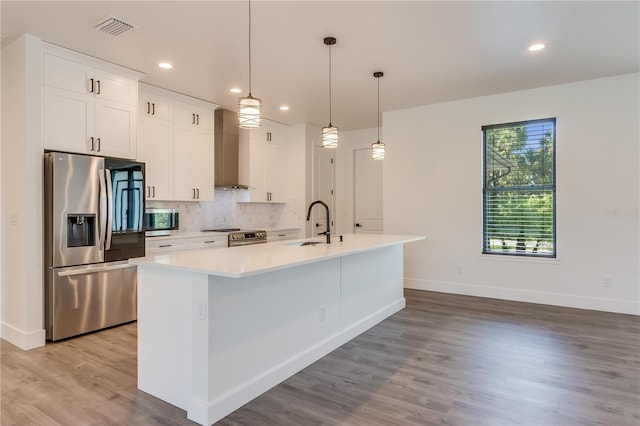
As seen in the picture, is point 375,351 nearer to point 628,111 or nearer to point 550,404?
point 550,404

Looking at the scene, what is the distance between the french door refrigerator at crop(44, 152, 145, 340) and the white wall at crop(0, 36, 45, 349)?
0.26 ft

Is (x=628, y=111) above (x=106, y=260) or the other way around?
above

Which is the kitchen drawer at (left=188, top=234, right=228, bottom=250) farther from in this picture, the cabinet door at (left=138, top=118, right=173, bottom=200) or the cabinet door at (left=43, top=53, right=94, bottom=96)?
the cabinet door at (left=43, top=53, right=94, bottom=96)

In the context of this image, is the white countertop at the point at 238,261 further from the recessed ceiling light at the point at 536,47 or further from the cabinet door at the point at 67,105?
the recessed ceiling light at the point at 536,47

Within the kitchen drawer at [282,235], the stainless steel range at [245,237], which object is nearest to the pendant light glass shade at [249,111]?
the stainless steel range at [245,237]

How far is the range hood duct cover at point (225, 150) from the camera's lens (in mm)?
5516

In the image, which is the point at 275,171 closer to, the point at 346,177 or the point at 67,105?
the point at 346,177

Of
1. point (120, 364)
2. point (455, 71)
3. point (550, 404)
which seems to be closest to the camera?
point (550, 404)

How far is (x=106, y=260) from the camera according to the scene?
366 centimetres

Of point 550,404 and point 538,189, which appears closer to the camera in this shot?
point 550,404

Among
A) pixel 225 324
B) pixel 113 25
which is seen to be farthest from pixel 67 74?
pixel 225 324

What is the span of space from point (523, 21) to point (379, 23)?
3.81ft

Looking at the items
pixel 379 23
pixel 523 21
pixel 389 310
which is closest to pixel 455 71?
pixel 523 21

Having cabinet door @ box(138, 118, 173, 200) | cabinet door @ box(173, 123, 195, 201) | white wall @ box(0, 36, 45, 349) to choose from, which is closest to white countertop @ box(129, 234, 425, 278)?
white wall @ box(0, 36, 45, 349)
